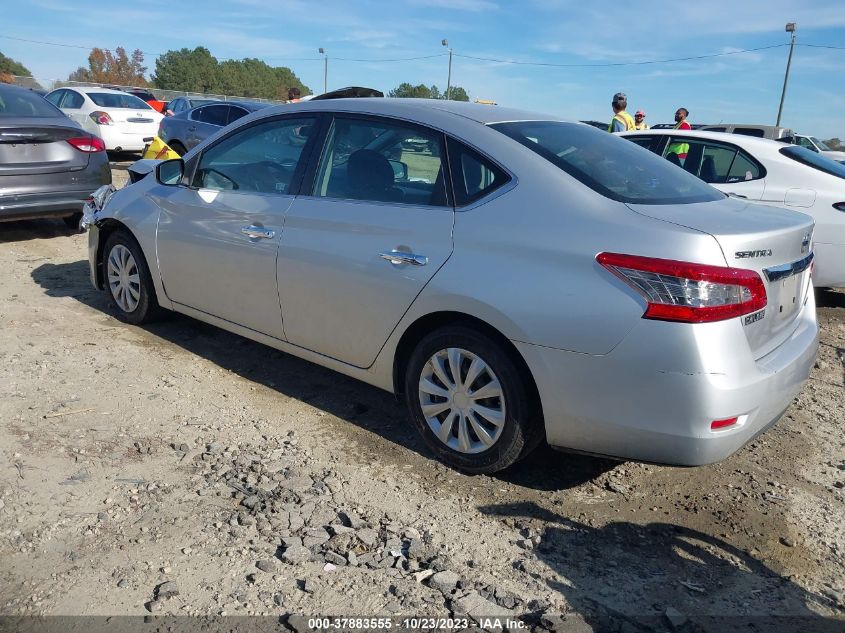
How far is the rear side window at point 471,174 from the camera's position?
3387 millimetres

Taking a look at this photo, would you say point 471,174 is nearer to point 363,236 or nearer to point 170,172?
point 363,236

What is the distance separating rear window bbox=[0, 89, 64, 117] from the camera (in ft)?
24.9

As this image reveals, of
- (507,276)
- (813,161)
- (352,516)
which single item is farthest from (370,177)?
(813,161)

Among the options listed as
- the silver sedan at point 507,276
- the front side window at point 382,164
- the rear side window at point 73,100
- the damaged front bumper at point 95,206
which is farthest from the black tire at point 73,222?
the rear side window at point 73,100

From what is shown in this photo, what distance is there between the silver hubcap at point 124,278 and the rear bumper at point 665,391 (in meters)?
3.35

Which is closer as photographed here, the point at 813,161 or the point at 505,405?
the point at 505,405

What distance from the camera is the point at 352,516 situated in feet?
10.2

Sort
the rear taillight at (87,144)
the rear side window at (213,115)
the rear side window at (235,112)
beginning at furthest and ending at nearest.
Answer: the rear side window at (213,115) < the rear side window at (235,112) < the rear taillight at (87,144)

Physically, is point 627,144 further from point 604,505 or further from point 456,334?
point 604,505

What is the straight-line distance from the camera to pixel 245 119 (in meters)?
4.62

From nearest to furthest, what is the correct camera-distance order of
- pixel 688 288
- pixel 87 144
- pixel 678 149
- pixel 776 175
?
pixel 688 288, pixel 776 175, pixel 678 149, pixel 87 144

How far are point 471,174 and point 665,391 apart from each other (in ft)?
4.45

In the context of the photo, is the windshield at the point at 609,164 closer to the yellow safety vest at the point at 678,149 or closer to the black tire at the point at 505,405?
the black tire at the point at 505,405

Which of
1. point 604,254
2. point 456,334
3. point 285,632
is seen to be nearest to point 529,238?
point 604,254
